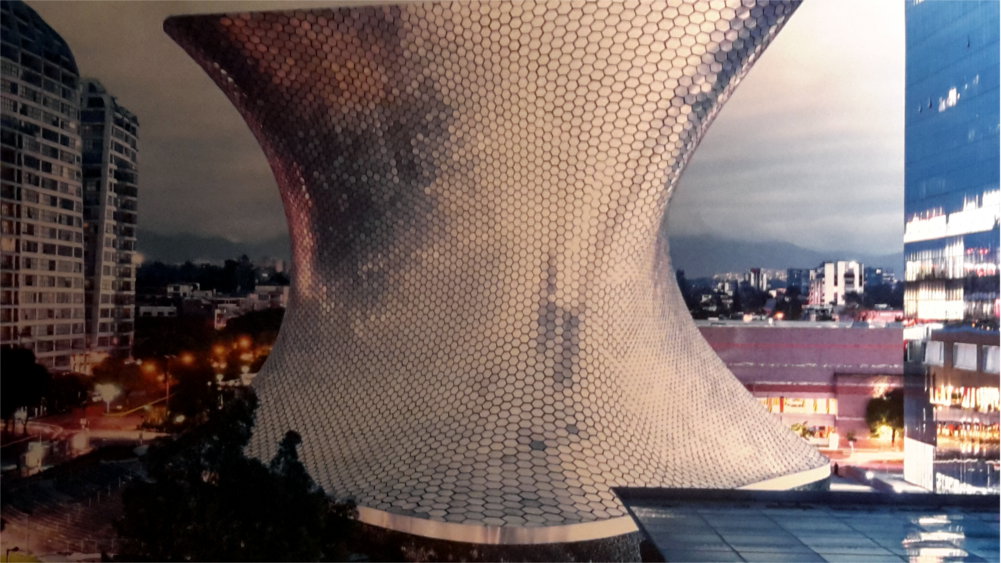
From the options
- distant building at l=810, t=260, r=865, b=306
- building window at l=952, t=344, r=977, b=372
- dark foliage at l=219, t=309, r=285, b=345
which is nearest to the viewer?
building window at l=952, t=344, r=977, b=372

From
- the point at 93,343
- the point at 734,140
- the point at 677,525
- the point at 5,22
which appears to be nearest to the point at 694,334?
the point at 734,140

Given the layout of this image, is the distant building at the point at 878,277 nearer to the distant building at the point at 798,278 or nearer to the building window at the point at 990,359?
the distant building at the point at 798,278

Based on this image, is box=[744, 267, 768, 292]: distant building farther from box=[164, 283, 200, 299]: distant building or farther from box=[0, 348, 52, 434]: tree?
box=[0, 348, 52, 434]: tree

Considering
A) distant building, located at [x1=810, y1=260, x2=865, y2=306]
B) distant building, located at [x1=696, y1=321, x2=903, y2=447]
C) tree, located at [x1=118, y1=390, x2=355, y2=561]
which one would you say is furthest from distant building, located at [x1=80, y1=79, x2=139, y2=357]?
distant building, located at [x1=810, y1=260, x2=865, y2=306]

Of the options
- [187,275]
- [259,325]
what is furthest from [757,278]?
[187,275]

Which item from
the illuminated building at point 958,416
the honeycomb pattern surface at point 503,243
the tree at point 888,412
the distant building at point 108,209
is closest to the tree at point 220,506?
the honeycomb pattern surface at point 503,243

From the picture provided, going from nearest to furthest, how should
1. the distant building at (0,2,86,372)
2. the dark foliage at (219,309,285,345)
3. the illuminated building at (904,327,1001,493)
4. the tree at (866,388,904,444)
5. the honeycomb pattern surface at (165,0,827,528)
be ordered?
the honeycomb pattern surface at (165,0,827,528) < the illuminated building at (904,327,1001,493) < the distant building at (0,2,86,372) < the dark foliage at (219,309,285,345) < the tree at (866,388,904,444)
